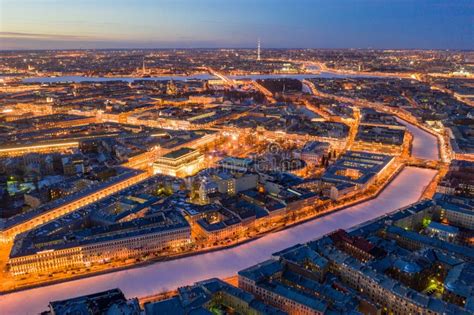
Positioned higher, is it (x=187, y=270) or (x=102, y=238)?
(x=102, y=238)

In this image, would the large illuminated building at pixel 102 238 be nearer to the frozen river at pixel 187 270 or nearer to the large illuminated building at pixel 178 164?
the frozen river at pixel 187 270

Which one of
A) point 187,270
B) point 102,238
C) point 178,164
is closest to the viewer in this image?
point 187,270

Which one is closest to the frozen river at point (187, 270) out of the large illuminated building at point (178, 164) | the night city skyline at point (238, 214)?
the night city skyline at point (238, 214)

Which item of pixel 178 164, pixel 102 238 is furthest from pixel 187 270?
pixel 178 164

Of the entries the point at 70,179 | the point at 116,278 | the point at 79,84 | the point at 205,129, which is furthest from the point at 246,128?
the point at 79,84

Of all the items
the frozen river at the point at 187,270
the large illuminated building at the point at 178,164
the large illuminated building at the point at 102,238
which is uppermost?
the large illuminated building at the point at 178,164

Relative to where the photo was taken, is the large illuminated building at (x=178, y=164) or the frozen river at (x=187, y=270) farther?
the large illuminated building at (x=178, y=164)

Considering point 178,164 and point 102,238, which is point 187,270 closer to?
point 102,238

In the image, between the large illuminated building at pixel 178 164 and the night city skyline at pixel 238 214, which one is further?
the large illuminated building at pixel 178 164

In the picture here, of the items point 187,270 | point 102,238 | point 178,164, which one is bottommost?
point 187,270

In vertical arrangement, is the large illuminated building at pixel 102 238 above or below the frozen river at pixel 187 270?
above
